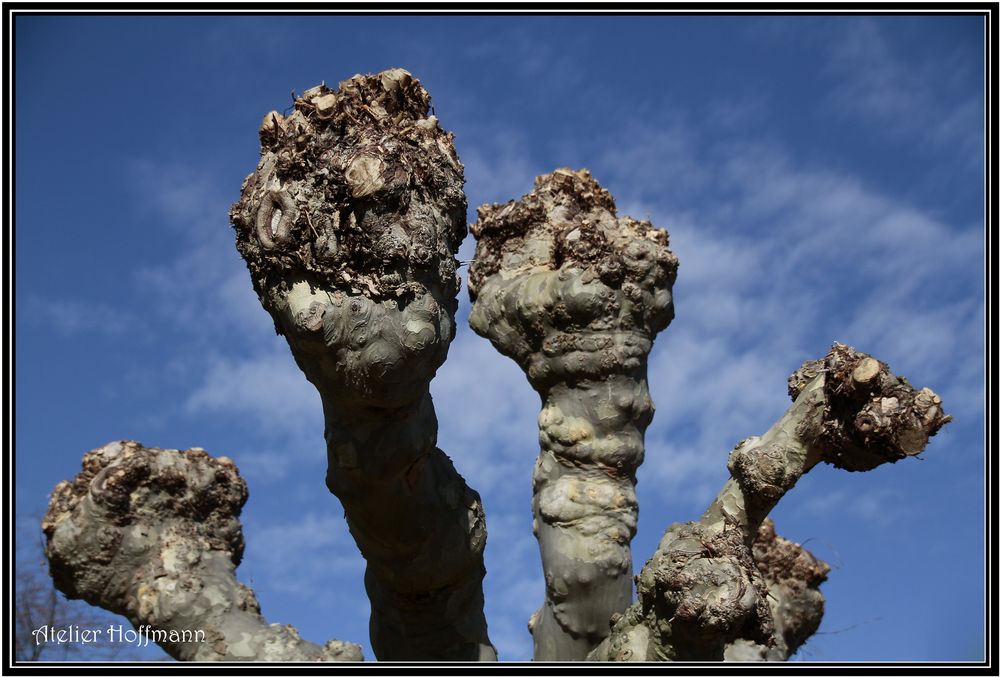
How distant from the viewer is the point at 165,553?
15.1 ft

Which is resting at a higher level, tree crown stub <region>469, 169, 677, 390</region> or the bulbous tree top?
tree crown stub <region>469, 169, 677, 390</region>

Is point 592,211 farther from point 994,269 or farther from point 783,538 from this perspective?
point 783,538

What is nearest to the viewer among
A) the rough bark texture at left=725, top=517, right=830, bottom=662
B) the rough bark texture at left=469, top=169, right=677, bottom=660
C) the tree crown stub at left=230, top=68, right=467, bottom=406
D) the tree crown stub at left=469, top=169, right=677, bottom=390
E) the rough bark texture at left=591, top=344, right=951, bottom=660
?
the tree crown stub at left=230, top=68, right=467, bottom=406

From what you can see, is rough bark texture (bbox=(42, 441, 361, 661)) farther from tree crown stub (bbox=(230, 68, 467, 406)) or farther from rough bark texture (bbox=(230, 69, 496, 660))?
tree crown stub (bbox=(230, 68, 467, 406))

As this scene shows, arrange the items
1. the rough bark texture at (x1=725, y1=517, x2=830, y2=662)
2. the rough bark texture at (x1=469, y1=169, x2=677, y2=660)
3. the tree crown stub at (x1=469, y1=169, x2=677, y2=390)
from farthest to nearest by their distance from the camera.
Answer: the rough bark texture at (x1=725, y1=517, x2=830, y2=662), the tree crown stub at (x1=469, y1=169, x2=677, y2=390), the rough bark texture at (x1=469, y1=169, x2=677, y2=660)

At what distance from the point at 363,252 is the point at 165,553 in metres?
1.93

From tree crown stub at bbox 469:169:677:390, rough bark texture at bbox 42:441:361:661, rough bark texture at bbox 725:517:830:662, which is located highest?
tree crown stub at bbox 469:169:677:390

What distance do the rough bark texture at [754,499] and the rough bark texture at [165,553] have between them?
4.34ft

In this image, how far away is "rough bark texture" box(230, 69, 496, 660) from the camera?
3533mm

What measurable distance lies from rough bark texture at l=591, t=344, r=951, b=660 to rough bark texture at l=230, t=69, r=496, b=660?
4.16 ft

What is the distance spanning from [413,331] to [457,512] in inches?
51.2

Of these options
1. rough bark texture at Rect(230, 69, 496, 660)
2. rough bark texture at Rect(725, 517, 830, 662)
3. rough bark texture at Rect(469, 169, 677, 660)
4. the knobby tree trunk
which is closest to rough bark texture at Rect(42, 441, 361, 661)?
the knobby tree trunk

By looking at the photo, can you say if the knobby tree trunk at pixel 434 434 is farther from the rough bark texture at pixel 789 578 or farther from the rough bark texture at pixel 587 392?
the rough bark texture at pixel 789 578

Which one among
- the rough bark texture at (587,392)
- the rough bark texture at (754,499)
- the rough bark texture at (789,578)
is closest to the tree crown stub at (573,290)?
the rough bark texture at (587,392)
